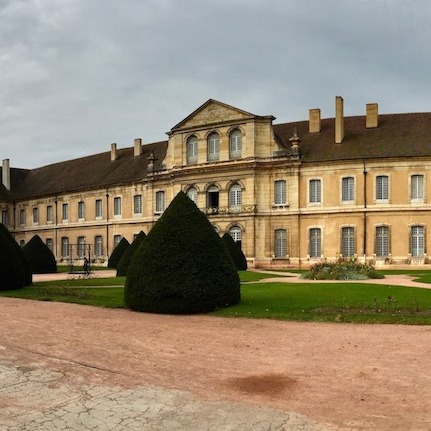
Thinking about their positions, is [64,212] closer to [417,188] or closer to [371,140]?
[371,140]

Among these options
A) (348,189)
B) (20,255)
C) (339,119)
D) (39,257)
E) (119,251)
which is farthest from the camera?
(119,251)

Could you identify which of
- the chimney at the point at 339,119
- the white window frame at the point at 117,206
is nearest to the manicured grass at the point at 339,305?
the chimney at the point at 339,119

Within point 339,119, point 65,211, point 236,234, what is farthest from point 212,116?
point 65,211

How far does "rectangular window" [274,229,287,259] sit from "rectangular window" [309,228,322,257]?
1585mm

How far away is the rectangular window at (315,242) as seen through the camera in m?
32.5

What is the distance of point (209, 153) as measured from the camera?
116 ft

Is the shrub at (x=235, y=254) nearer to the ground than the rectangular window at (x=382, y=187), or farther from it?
nearer to the ground

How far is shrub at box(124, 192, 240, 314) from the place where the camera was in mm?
12039

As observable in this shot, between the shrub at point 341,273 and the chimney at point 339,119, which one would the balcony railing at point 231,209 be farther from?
the shrub at point 341,273

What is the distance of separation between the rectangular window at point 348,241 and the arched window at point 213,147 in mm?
9180

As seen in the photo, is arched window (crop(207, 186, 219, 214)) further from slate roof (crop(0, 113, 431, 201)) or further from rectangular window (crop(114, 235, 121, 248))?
rectangular window (crop(114, 235, 121, 248))

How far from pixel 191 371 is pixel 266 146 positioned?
28.0 meters

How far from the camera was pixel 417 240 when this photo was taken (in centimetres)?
3042

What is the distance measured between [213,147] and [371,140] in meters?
9.64
